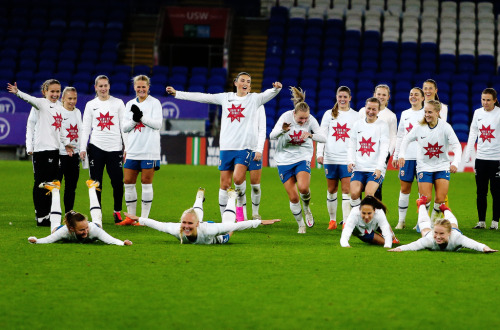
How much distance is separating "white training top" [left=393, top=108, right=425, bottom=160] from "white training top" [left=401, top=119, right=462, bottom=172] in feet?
1.75

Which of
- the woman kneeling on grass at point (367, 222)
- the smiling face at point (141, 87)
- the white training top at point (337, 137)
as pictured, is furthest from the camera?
the white training top at point (337, 137)

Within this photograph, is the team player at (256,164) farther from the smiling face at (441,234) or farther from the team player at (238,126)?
the smiling face at (441,234)

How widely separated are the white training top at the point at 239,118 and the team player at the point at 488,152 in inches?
121

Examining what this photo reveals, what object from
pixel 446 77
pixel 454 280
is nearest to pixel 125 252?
pixel 454 280

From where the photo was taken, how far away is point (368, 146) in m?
9.29

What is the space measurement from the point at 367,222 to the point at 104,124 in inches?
162

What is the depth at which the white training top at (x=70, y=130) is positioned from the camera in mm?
9758

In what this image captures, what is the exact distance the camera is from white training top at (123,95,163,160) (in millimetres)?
9805

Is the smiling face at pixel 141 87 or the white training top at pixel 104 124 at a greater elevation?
the smiling face at pixel 141 87

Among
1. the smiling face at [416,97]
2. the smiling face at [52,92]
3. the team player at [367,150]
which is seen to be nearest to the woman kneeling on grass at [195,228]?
the team player at [367,150]

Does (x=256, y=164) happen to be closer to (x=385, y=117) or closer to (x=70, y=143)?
(x=385, y=117)

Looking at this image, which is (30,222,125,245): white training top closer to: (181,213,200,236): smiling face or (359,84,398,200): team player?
(181,213,200,236): smiling face

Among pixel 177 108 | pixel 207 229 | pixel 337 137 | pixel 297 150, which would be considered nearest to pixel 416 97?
pixel 337 137

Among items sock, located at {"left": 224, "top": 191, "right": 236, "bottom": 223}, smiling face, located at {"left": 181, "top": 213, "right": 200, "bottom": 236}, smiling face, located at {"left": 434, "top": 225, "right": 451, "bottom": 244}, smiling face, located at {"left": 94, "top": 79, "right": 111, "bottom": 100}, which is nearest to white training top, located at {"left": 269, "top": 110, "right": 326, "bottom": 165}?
sock, located at {"left": 224, "top": 191, "right": 236, "bottom": 223}
